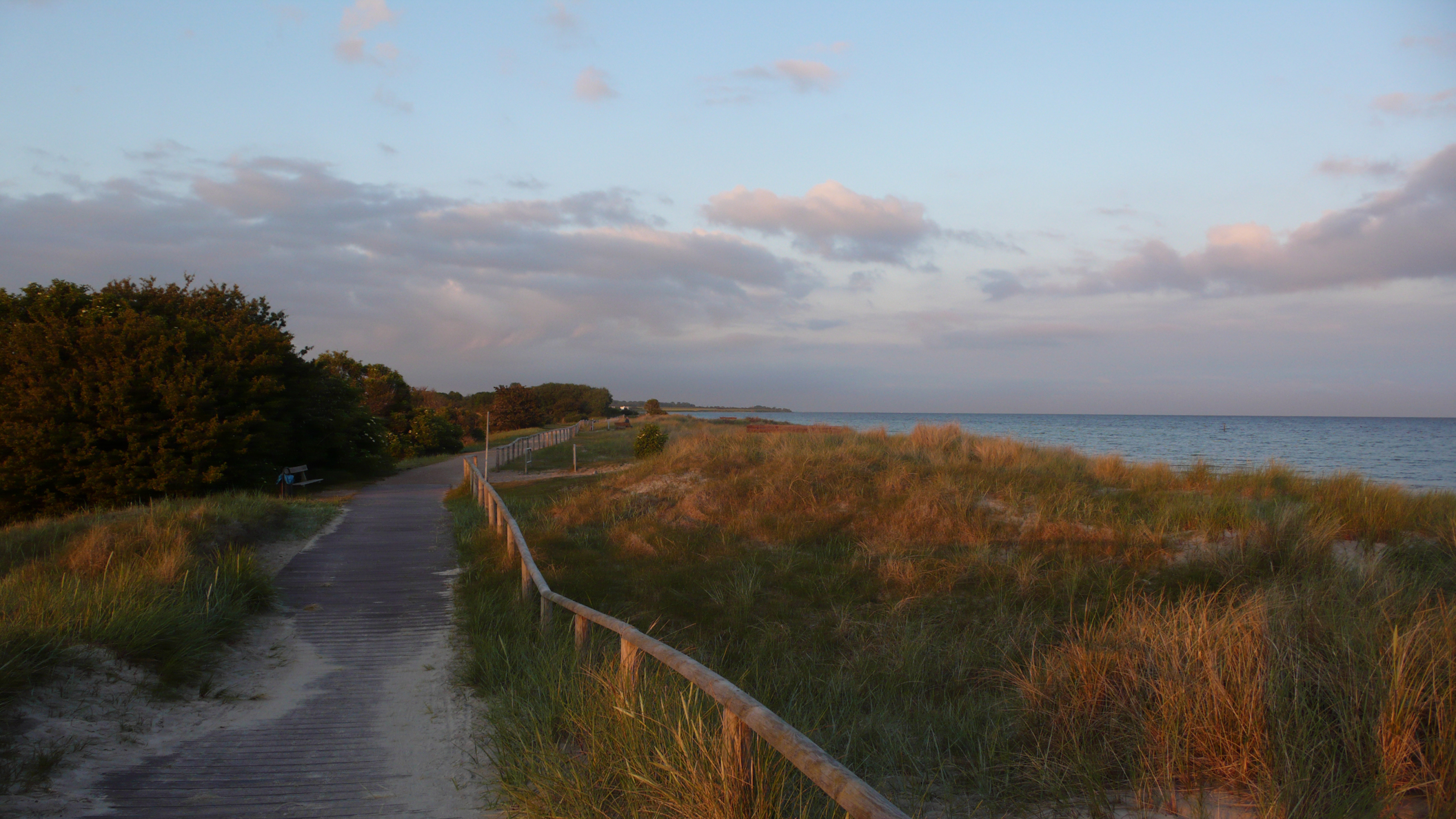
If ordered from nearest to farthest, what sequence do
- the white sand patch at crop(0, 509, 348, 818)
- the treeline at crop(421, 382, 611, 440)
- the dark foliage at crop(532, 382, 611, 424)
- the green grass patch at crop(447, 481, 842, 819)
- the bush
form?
the green grass patch at crop(447, 481, 842, 819)
the white sand patch at crop(0, 509, 348, 818)
the bush
the treeline at crop(421, 382, 611, 440)
the dark foliage at crop(532, 382, 611, 424)

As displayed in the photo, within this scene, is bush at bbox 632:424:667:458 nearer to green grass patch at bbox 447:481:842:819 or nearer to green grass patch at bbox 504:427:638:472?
green grass patch at bbox 504:427:638:472

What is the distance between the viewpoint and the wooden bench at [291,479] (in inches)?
848

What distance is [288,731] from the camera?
17.9 feet

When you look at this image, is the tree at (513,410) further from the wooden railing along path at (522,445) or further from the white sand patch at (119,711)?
the white sand patch at (119,711)

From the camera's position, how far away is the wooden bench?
21547 mm

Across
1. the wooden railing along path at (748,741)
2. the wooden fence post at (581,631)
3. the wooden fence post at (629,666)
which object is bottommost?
the wooden fence post at (581,631)

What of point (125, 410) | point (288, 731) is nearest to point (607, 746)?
point (288, 731)

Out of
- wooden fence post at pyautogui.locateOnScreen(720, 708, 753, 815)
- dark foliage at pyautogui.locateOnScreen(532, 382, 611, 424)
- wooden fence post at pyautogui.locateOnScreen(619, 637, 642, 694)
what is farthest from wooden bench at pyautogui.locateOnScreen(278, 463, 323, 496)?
dark foliage at pyautogui.locateOnScreen(532, 382, 611, 424)

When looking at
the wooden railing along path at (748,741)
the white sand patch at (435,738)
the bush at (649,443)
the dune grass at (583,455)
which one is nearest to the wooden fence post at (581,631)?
the wooden railing along path at (748,741)

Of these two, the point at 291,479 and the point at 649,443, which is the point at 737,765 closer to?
the point at 291,479

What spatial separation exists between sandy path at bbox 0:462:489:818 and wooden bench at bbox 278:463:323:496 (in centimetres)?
1432

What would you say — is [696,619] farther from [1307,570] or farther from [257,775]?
[1307,570]

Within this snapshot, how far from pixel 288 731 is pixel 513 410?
7268 cm

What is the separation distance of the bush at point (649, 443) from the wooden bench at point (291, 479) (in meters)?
10.8
